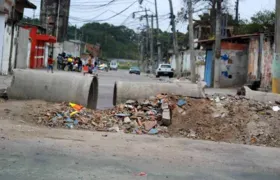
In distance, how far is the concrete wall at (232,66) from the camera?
98.0ft

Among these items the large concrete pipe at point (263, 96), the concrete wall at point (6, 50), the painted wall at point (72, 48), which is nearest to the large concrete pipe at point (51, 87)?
the large concrete pipe at point (263, 96)

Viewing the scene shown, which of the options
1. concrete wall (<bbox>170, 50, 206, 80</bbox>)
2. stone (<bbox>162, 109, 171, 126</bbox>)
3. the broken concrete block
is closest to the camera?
stone (<bbox>162, 109, 171, 126</bbox>)

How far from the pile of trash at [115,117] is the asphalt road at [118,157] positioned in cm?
56

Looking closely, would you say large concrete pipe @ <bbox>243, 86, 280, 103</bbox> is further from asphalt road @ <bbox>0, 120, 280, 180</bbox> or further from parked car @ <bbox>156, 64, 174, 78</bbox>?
parked car @ <bbox>156, 64, 174, 78</bbox>

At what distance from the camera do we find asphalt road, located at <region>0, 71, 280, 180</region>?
601 cm

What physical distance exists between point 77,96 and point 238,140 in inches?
176

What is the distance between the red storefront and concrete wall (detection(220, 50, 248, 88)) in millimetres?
17465

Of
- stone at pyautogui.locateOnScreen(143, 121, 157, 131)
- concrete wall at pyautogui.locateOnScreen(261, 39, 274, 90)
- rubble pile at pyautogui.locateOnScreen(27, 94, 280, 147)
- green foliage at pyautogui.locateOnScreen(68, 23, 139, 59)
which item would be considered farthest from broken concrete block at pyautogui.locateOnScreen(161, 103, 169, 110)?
green foliage at pyautogui.locateOnScreen(68, 23, 139, 59)

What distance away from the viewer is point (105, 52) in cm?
12450

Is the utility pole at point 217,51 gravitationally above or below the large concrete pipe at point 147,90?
above

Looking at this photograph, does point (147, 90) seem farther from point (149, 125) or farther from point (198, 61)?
point (198, 61)

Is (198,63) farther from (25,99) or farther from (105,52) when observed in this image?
(105,52)

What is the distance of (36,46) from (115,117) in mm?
32448

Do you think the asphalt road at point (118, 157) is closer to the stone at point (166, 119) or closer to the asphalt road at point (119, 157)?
the asphalt road at point (119, 157)
